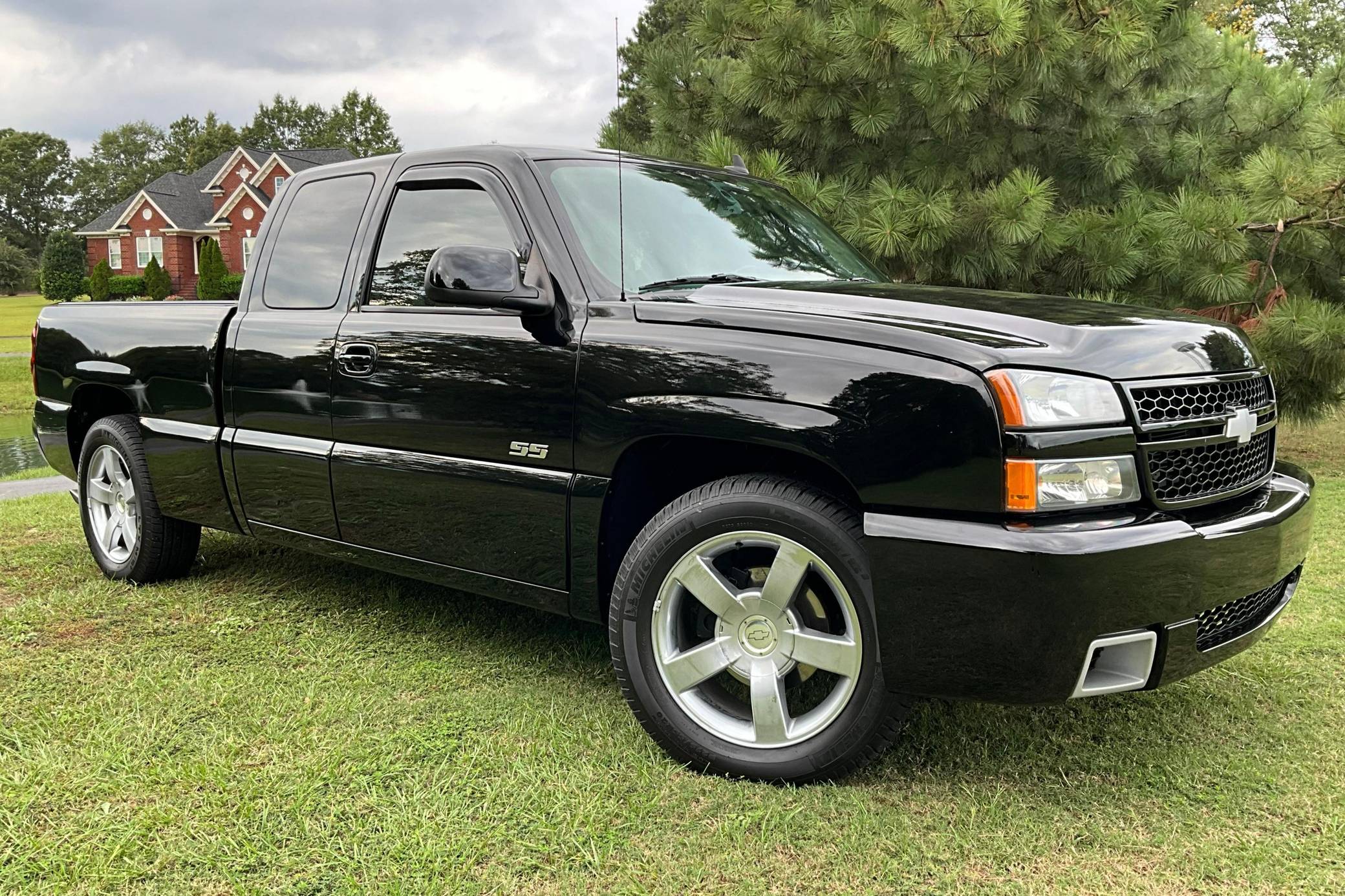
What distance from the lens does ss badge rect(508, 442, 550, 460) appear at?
326 cm

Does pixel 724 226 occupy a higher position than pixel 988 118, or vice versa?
pixel 988 118

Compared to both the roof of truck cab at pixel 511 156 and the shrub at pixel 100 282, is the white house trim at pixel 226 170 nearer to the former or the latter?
the shrub at pixel 100 282

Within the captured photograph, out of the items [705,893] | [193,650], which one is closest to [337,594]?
[193,650]

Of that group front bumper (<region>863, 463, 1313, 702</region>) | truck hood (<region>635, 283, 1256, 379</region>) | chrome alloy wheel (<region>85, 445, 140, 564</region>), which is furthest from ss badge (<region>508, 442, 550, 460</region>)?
chrome alloy wheel (<region>85, 445, 140, 564</region>)

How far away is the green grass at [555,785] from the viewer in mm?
2486

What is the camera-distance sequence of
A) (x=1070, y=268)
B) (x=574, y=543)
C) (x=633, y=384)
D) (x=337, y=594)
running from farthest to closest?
(x=1070, y=268), (x=337, y=594), (x=574, y=543), (x=633, y=384)

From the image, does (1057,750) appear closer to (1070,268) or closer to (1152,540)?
(1152,540)

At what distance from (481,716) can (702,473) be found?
1046mm

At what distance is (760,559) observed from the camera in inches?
120

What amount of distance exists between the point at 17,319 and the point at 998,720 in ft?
149

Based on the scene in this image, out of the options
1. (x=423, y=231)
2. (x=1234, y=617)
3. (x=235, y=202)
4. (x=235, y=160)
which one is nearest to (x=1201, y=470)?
(x=1234, y=617)

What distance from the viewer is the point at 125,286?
41500mm

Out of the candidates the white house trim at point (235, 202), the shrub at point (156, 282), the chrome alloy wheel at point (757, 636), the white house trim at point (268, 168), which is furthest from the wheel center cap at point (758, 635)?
the white house trim at point (268, 168)

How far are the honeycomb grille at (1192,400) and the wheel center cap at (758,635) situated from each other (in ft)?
3.57
